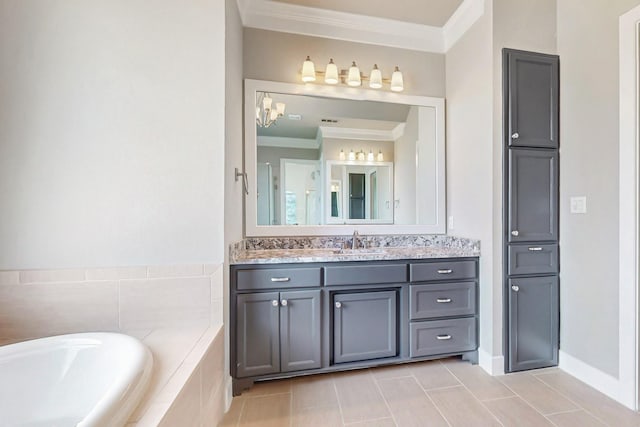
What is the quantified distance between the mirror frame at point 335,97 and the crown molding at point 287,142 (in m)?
0.08

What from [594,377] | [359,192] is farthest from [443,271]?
[594,377]

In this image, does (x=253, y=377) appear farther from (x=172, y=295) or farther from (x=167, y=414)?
(x=167, y=414)

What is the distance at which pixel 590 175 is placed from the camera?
1797 mm

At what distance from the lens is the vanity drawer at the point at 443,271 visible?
1.96 metres

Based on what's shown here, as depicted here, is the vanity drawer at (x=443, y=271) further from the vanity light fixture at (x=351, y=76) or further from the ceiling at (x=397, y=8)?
the ceiling at (x=397, y=8)

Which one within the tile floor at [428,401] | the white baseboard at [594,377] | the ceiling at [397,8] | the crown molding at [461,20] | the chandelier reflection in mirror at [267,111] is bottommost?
the tile floor at [428,401]

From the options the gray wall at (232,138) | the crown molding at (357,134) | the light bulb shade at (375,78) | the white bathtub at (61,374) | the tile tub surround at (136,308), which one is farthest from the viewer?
the crown molding at (357,134)

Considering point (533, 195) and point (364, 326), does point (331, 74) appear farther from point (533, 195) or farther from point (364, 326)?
point (364, 326)

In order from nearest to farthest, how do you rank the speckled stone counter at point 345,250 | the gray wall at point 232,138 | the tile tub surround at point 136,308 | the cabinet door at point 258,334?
the tile tub surround at point 136,308 < the gray wall at point 232,138 < the cabinet door at point 258,334 < the speckled stone counter at point 345,250

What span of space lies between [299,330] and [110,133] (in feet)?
5.08

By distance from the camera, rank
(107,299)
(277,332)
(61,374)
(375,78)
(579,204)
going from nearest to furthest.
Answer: (61,374)
(107,299)
(277,332)
(579,204)
(375,78)

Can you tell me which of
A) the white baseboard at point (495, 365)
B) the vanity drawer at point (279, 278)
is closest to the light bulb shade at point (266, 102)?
the vanity drawer at point (279, 278)

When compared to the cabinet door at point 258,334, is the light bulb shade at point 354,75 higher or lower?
higher

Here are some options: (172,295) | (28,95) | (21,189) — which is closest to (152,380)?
(172,295)
